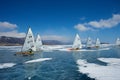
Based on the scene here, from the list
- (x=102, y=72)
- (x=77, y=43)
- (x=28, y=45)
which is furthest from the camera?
(x=77, y=43)

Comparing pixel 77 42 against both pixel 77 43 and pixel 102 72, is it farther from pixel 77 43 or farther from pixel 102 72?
pixel 102 72

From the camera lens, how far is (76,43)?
89375 mm

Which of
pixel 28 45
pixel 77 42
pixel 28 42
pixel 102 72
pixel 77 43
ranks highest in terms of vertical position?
pixel 77 42

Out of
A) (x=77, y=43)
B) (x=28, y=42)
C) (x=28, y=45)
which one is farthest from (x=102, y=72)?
(x=77, y=43)

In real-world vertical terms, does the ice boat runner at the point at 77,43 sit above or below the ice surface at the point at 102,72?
above

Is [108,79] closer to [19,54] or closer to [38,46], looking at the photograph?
[19,54]

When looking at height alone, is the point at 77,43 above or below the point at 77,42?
below

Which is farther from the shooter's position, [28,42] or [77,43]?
[77,43]

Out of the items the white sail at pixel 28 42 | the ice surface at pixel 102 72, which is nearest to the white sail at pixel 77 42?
the white sail at pixel 28 42

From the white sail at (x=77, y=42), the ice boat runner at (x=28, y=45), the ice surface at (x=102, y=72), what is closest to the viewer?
the ice surface at (x=102, y=72)

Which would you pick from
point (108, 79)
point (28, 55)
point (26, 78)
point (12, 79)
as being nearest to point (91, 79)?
point (108, 79)

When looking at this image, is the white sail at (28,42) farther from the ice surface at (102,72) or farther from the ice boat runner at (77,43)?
the ice boat runner at (77,43)

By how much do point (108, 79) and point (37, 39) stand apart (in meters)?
61.4

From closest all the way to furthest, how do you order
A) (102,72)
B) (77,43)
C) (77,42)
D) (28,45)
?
(102,72)
(28,45)
(77,42)
(77,43)
